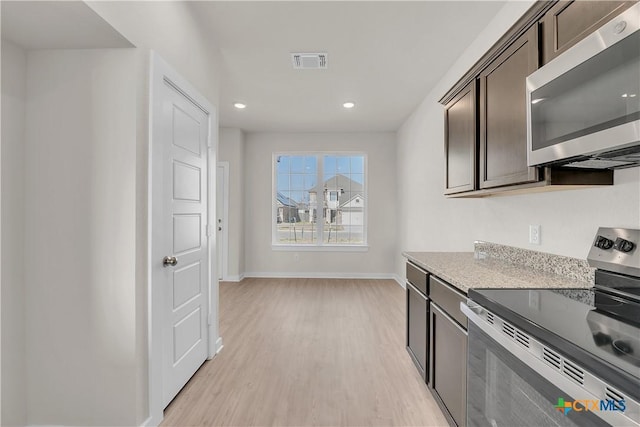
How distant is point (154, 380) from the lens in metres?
1.72

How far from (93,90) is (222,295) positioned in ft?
11.6

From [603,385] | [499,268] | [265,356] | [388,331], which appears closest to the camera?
[603,385]

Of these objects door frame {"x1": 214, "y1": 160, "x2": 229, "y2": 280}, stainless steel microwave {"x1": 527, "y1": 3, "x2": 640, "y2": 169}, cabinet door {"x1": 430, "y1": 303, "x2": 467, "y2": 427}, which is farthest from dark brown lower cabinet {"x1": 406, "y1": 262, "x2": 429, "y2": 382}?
door frame {"x1": 214, "y1": 160, "x2": 229, "y2": 280}

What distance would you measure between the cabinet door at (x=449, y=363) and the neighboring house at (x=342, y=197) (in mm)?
3920

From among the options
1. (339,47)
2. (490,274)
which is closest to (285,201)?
(339,47)

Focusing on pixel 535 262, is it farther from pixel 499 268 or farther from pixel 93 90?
pixel 93 90

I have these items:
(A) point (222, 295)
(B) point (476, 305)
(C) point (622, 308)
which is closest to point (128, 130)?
(B) point (476, 305)

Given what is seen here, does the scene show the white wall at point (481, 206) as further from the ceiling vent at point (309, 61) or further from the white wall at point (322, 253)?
the ceiling vent at point (309, 61)

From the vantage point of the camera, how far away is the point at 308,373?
2.36m

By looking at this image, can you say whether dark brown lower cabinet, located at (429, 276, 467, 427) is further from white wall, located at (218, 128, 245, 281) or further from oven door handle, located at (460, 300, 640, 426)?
white wall, located at (218, 128, 245, 281)

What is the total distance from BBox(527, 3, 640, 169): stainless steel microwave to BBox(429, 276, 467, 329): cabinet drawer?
28.4 inches

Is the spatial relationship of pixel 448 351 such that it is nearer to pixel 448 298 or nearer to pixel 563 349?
pixel 448 298

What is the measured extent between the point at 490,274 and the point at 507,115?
2.85 ft

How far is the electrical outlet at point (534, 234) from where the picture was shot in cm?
184
